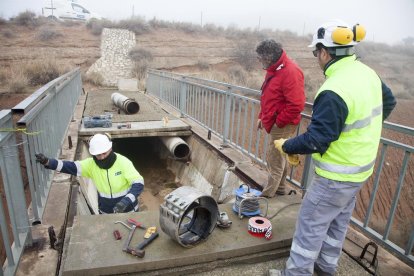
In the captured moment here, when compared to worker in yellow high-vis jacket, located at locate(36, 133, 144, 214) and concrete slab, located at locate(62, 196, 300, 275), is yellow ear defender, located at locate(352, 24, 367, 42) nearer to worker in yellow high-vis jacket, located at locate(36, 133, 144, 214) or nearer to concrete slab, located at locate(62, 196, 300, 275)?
concrete slab, located at locate(62, 196, 300, 275)

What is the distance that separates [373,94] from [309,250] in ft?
4.16

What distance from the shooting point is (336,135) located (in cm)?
200

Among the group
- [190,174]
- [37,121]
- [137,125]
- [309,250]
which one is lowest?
[190,174]

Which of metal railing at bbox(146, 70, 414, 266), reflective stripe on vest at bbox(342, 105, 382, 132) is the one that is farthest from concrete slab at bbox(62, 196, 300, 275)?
reflective stripe on vest at bbox(342, 105, 382, 132)

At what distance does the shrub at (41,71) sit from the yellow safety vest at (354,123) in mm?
23557

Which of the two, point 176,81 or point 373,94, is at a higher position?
point 373,94

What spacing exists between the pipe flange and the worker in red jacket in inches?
44.3

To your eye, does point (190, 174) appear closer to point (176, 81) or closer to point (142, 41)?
point (176, 81)

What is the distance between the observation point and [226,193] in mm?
5191

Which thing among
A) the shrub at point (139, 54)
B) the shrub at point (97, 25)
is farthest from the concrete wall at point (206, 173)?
the shrub at point (97, 25)

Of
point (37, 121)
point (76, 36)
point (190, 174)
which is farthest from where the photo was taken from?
point (76, 36)

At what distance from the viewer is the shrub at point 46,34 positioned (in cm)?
2990

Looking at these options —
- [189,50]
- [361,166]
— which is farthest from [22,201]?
[189,50]

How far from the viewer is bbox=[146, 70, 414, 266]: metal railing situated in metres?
2.70
